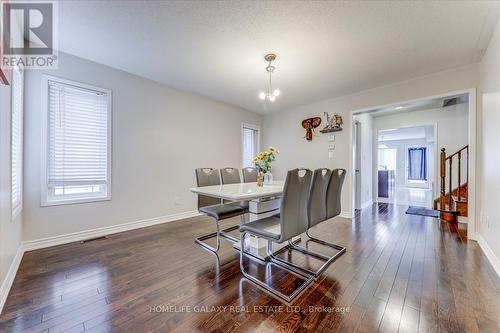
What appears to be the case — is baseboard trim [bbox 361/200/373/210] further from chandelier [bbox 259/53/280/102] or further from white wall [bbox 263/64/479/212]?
chandelier [bbox 259/53/280/102]

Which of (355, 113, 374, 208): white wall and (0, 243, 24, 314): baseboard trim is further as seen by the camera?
(355, 113, 374, 208): white wall

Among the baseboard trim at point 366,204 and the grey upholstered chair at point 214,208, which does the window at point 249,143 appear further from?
the baseboard trim at point 366,204

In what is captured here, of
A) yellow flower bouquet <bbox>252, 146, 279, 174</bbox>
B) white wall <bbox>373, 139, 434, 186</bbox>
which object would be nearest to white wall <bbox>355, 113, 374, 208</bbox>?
yellow flower bouquet <bbox>252, 146, 279, 174</bbox>

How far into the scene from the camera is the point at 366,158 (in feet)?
17.2

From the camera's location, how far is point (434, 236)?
115 inches

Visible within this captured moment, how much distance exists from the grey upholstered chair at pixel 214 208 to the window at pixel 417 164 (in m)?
11.0

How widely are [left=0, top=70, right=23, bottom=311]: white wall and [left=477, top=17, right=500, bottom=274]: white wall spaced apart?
13.9 feet

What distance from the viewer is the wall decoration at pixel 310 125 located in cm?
454

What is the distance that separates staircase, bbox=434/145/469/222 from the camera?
372 cm

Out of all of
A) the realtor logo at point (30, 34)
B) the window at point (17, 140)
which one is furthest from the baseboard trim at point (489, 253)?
the window at point (17, 140)

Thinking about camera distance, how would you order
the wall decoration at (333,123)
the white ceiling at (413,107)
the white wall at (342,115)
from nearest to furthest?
1. the white wall at (342,115)
2. the white ceiling at (413,107)
3. the wall decoration at (333,123)

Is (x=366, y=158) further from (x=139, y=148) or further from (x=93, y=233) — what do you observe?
(x=93, y=233)

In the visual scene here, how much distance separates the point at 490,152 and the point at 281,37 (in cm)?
266

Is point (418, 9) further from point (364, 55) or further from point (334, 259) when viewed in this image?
point (334, 259)
